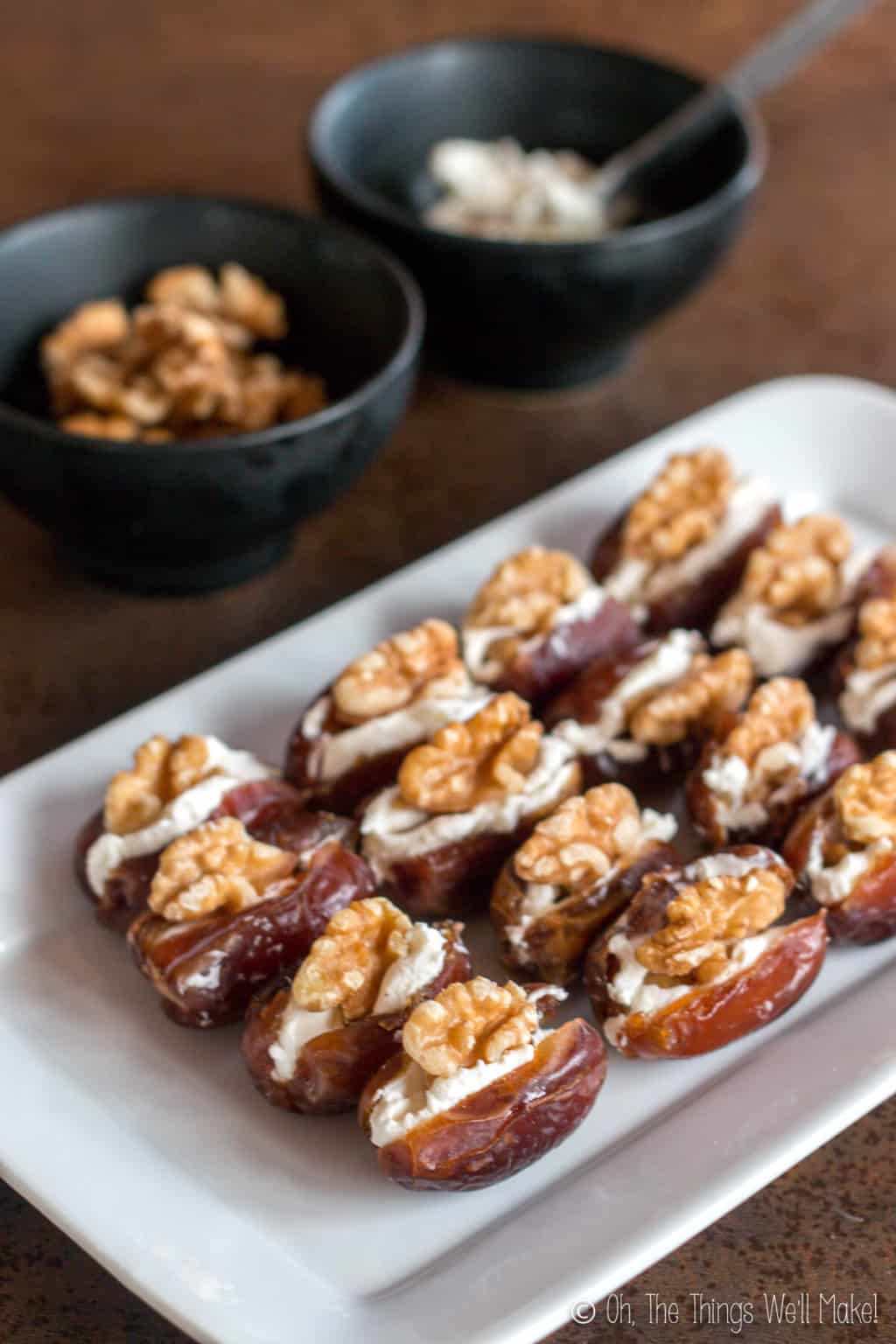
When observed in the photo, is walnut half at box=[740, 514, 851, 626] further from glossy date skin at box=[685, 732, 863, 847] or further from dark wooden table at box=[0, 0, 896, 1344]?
dark wooden table at box=[0, 0, 896, 1344]

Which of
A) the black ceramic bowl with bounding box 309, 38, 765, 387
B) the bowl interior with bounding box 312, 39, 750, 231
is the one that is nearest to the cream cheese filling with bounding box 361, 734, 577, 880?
the black ceramic bowl with bounding box 309, 38, 765, 387

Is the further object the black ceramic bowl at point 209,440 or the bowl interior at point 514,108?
the bowl interior at point 514,108

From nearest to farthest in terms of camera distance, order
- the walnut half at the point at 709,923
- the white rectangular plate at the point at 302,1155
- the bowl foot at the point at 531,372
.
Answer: the white rectangular plate at the point at 302,1155, the walnut half at the point at 709,923, the bowl foot at the point at 531,372

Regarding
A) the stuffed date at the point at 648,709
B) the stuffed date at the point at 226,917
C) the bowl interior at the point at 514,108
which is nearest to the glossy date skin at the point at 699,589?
the stuffed date at the point at 648,709

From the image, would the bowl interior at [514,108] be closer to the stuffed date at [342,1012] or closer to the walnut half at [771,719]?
the walnut half at [771,719]

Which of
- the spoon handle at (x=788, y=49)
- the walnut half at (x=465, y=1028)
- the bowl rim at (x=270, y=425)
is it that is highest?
the bowl rim at (x=270, y=425)

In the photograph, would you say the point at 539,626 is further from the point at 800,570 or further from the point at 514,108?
the point at 514,108

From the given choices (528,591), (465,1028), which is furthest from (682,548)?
(465,1028)
